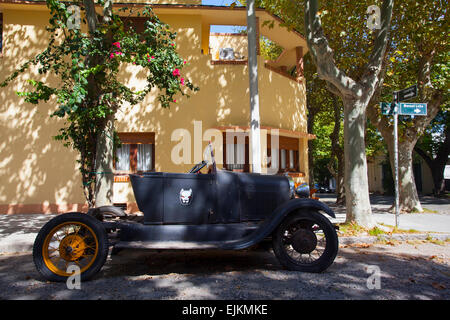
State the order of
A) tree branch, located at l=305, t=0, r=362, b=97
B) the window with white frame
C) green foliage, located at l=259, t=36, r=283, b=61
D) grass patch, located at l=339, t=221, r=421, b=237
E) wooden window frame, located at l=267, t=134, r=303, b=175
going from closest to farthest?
grass patch, located at l=339, t=221, r=421, b=237 → tree branch, located at l=305, t=0, r=362, b=97 → the window with white frame → wooden window frame, located at l=267, t=134, r=303, b=175 → green foliage, located at l=259, t=36, r=283, b=61

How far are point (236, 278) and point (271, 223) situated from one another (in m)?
0.79

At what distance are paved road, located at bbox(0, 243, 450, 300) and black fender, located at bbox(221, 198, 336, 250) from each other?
42cm

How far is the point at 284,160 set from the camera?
38.0 ft

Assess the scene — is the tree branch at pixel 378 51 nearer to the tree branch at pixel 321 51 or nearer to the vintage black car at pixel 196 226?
the tree branch at pixel 321 51

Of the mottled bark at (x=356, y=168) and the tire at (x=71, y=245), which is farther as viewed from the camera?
the mottled bark at (x=356, y=168)

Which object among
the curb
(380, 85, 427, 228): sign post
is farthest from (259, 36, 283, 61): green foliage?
the curb

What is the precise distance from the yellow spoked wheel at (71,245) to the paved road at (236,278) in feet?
0.85

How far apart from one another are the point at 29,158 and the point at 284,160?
28.0 feet

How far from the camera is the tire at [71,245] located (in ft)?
12.2

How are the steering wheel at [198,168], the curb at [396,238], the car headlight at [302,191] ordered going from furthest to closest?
the curb at [396,238], the car headlight at [302,191], the steering wheel at [198,168]

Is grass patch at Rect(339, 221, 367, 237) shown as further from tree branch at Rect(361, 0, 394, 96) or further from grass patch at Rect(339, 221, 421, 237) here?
tree branch at Rect(361, 0, 394, 96)

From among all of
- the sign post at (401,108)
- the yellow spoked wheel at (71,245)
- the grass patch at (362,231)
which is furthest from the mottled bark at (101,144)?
the sign post at (401,108)

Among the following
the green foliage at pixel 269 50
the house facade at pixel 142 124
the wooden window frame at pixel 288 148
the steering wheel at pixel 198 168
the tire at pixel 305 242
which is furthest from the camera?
the green foliage at pixel 269 50

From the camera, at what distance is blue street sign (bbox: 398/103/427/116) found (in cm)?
667
